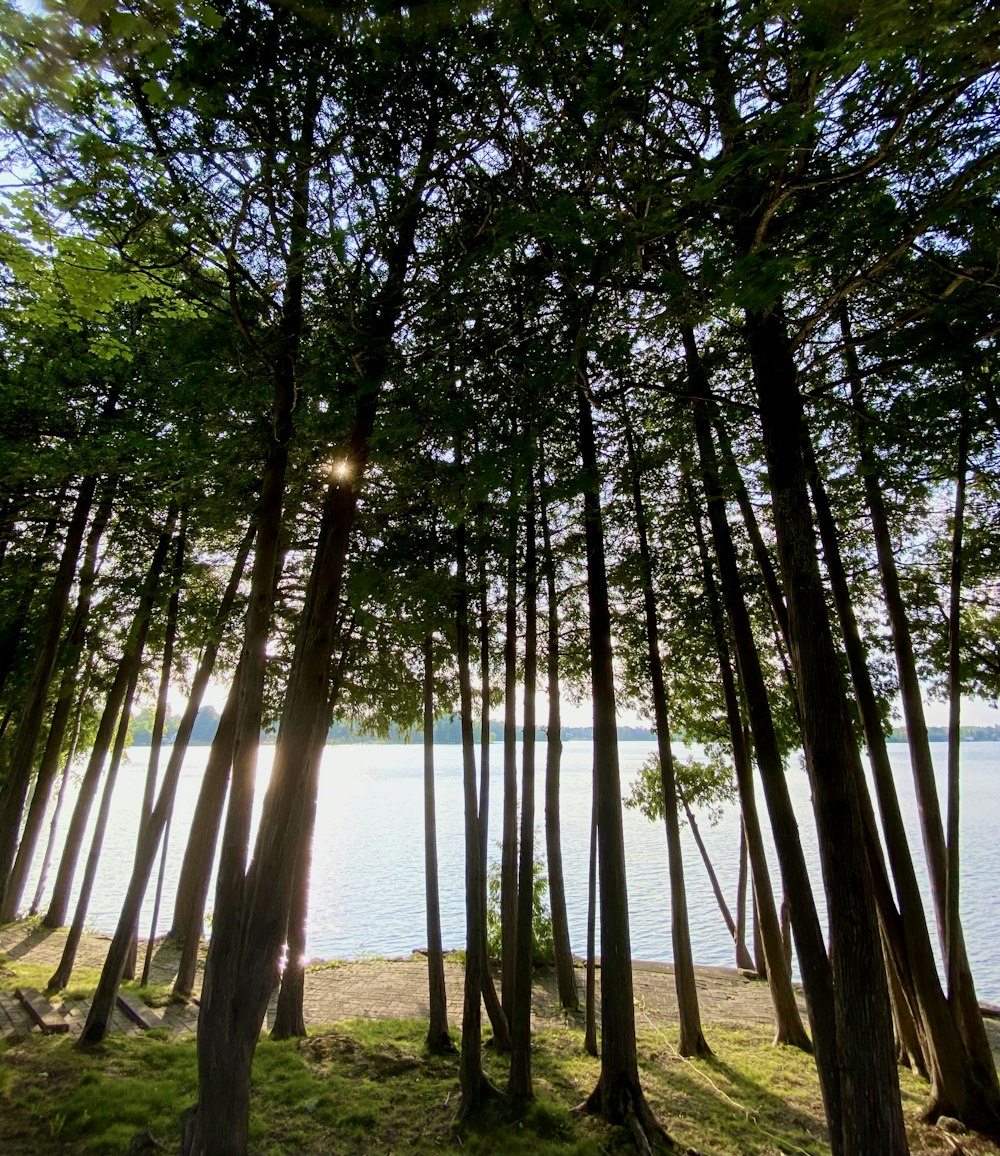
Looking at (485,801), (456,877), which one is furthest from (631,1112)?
(456,877)

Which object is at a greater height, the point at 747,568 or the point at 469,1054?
the point at 747,568

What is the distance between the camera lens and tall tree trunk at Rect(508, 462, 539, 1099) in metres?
5.64

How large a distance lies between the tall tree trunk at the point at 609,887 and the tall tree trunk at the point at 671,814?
102 cm

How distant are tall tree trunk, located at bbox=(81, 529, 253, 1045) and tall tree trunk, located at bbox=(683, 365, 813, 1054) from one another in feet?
18.3

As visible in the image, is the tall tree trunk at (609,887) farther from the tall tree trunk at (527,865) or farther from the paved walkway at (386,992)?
the paved walkway at (386,992)

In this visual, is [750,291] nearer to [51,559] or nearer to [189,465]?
[189,465]

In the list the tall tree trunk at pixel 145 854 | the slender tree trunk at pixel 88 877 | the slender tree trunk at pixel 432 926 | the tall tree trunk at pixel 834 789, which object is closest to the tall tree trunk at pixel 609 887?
the tall tree trunk at pixel 834 789

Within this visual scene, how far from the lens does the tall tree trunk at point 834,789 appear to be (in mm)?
3451

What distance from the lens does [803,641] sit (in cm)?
413

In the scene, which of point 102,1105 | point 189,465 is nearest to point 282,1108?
point 102,1105

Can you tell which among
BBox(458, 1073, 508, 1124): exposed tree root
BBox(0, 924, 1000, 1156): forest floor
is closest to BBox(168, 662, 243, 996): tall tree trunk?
BBox(0, 924, 1000, 1156): forest floor

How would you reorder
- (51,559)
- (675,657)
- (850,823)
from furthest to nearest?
(51,559) → (675,657) → (850,823)

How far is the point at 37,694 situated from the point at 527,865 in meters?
6.85

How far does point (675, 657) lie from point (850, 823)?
4.94m
